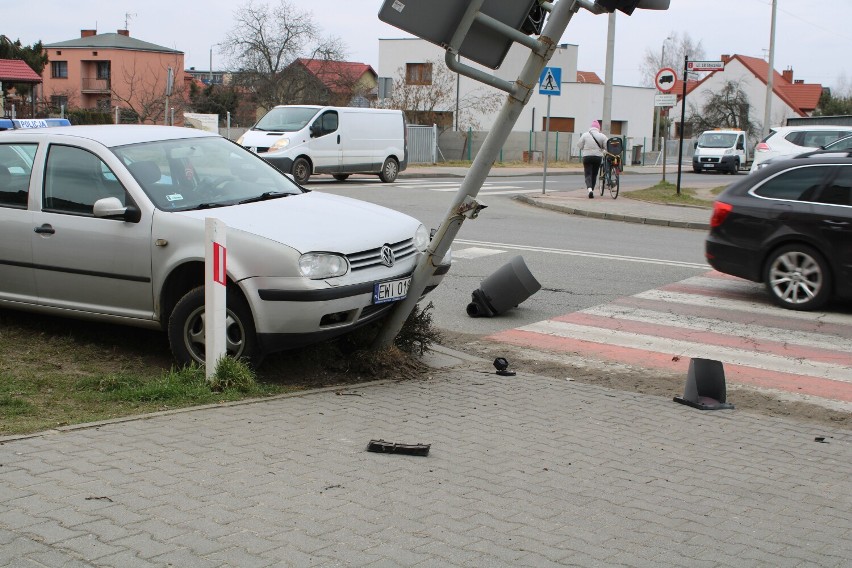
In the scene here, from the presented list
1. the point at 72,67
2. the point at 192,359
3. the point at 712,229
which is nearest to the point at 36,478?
the point at 192,359

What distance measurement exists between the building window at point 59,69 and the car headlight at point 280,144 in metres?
67.9

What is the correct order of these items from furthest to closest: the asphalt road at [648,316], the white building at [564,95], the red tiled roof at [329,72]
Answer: the white building at [564,95], the red tiled roof at [329,72], the asphalt road at [648,316]

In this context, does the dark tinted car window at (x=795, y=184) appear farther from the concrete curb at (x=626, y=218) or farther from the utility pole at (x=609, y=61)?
the utility pole at (x=609, y=61)

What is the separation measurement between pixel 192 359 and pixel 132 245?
0.93m

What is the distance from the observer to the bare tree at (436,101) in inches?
2031

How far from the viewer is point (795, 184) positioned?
10.7 metres

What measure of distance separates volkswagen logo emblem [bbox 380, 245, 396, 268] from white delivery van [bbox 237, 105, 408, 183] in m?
17.9

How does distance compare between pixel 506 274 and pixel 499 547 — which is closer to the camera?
pixel 499 547

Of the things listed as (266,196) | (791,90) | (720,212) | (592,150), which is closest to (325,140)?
(592,150)

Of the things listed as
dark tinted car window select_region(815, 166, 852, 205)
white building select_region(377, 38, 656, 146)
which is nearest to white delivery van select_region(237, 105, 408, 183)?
dark tinted car window select_region(815, 166, 852, 205)

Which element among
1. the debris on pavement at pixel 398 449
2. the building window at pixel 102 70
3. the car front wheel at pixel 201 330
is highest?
the building window at pixel 102 70

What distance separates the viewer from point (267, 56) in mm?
60969

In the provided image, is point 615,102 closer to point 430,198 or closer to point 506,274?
point 430,198

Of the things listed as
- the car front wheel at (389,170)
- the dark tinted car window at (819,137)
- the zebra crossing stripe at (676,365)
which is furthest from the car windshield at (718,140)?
the zebra crossing stripe at (676,365)
